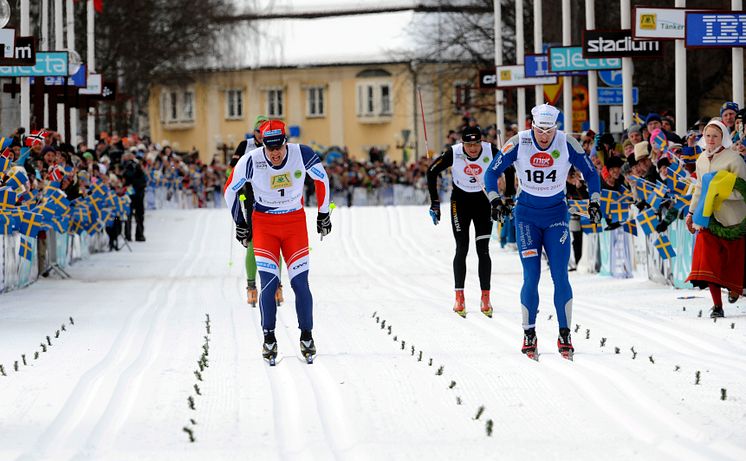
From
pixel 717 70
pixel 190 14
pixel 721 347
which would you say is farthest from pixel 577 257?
pixel 190 14

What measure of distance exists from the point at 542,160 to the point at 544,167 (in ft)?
0.21

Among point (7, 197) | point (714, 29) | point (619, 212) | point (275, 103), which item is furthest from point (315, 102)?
point (7, 197)

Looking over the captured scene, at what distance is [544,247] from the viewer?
40.3 feet

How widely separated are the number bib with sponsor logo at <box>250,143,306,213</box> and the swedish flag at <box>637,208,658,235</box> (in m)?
7.85

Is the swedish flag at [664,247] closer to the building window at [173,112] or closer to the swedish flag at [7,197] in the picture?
the swedish flag at [7,197]

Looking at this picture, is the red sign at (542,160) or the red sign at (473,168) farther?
the red sign at (473,168)

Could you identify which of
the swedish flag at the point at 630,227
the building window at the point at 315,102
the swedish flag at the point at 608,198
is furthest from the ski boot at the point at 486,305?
the building window at the point at 315,102

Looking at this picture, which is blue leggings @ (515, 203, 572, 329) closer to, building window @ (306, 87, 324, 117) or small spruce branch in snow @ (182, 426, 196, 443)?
small spruce branch in snow @ (182, 426, 196, 443)

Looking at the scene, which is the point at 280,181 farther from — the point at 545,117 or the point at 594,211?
the point at 594,211

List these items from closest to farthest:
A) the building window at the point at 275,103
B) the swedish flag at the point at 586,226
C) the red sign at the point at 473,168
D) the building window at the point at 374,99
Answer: the red sign at the point at 473,168 → the swedish flag at the point at 586,226 → the building window at the point at 374,99 → the building window at the point at 275,103

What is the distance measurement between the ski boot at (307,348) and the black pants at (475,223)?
12.4ft

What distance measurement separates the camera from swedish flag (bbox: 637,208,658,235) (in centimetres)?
1884

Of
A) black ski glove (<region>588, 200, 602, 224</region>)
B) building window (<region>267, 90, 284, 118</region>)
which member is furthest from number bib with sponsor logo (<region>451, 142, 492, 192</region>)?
building window (<region>267, 90, 284, 118</region>)

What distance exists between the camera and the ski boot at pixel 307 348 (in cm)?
1195
